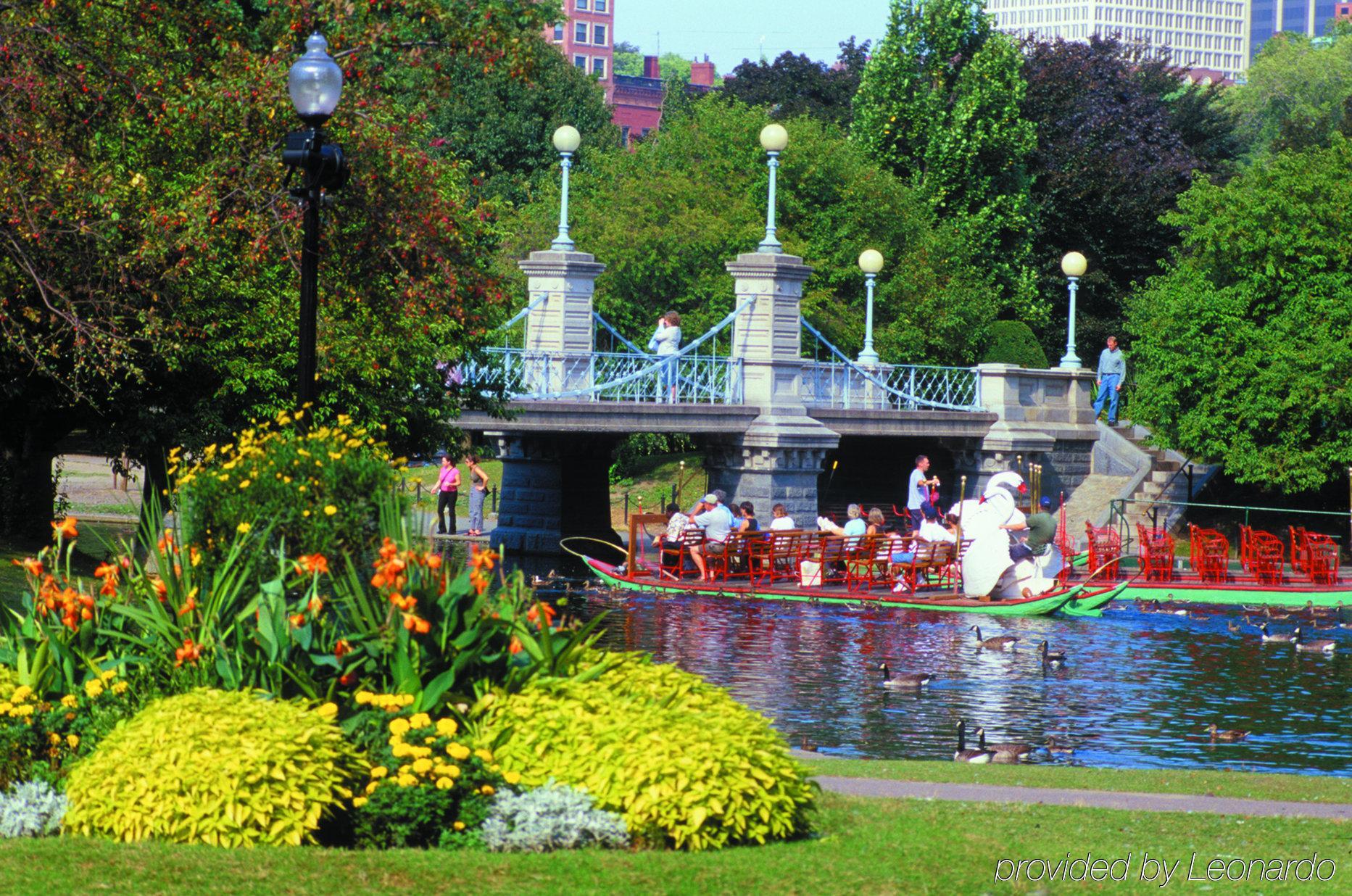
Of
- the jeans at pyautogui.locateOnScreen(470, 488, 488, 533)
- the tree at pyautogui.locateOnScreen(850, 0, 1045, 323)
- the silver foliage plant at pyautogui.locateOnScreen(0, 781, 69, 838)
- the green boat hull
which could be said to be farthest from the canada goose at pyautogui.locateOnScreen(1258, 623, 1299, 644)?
the tree at pyautogui.locateOnScreen(850, 0, 1045, 323)

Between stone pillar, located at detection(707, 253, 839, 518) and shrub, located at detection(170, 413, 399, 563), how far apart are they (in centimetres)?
2239

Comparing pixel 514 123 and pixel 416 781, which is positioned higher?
pixel 514 123

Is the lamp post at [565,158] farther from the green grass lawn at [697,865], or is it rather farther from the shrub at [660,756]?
the green grass lawn at [697,865]

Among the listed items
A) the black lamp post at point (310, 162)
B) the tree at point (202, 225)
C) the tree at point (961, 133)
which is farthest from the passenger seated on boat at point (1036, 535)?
the tree at point (961, 133)

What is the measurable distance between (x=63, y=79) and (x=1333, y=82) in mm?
79335

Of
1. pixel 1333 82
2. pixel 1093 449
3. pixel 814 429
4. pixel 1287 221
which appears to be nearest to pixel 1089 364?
pixel 1093 449

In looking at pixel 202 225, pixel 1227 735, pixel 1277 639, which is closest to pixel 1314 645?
pixel 1277 639

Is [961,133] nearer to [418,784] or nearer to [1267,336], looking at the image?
[1267,336]

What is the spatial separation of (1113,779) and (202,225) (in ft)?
32.7

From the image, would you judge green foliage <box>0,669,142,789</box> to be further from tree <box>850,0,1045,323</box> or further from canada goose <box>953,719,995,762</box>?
tree <box>850,0,1045,323</box>

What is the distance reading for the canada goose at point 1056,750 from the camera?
48.4 ft

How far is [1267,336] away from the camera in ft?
112

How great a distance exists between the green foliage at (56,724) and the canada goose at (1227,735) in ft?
32.7

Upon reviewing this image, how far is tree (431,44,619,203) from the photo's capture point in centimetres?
5650
